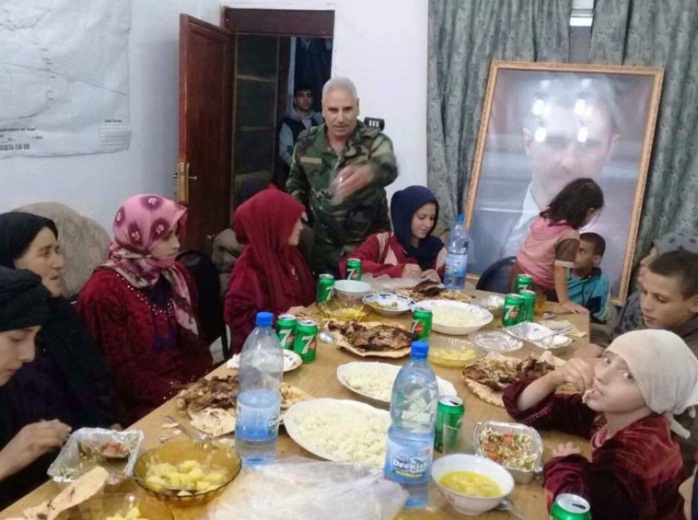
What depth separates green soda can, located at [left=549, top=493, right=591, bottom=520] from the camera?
3.25 ft

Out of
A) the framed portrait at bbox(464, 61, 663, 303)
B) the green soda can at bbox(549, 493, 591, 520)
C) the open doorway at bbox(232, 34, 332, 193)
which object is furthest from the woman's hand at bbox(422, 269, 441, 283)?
the open doorway at bbox(232, 34, 332, 193)

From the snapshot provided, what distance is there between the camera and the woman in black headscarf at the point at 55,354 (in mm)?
1742

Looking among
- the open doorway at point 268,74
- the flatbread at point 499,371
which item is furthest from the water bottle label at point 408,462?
the open doorway at point 268,74

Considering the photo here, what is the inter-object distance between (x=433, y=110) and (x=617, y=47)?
1.11 meters

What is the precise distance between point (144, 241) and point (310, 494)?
49.0 inches

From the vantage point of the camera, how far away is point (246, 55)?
4.93 m

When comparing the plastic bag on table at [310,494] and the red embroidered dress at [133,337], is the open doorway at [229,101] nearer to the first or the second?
the red embroidered dress at [133,337]

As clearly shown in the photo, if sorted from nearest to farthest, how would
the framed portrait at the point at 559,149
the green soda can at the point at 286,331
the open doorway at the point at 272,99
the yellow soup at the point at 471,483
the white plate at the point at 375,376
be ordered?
the yellow soup at the point at 471,483
the white plate at the point at 375,376
the green soda can at the point at 286,331
the framed portrait at the point at 559,149
the open doorway at the point at 272,99

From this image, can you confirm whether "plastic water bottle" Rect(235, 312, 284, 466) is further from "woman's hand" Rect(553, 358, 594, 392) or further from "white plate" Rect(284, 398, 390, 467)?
"woman's hand" Rect(553, 358, 594, 392)

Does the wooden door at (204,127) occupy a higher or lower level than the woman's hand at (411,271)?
higher

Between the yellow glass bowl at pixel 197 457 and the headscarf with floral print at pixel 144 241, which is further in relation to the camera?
the headscarf with floral print at pixel 144 241

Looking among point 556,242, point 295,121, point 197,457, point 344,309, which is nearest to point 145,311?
point 344,309

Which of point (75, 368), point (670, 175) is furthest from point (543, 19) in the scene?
point (75, 368)

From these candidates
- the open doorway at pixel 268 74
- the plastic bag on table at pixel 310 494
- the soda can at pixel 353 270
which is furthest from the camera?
the open doorway at pixel 268 74
